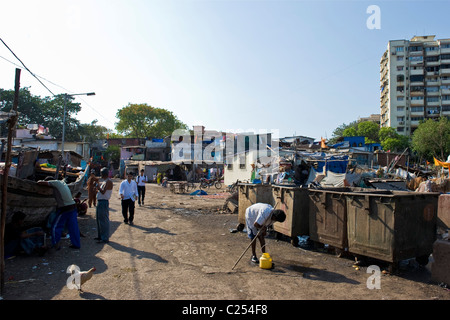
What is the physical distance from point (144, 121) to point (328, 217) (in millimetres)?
53640

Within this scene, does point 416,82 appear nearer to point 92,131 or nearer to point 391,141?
point 391,141

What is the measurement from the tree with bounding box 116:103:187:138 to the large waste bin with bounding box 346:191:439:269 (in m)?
53.3

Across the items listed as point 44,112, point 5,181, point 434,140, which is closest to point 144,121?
point 44,112

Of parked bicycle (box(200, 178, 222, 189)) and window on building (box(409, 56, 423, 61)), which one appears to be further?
window on building (box(409, 56, 423, 61))

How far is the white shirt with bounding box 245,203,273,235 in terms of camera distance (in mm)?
5652

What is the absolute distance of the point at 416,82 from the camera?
6481cm

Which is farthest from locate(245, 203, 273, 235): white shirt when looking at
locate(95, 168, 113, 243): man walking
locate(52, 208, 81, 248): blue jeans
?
locate(52, 208, 81, 248): blue jeans

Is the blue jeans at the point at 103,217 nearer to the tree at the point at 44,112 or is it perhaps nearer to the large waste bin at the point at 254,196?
the large waste bin at the point at 254,196

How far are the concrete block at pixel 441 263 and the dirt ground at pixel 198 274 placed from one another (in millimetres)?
139

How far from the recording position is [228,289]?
4477mm

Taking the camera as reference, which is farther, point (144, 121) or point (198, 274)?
point (144, 121)

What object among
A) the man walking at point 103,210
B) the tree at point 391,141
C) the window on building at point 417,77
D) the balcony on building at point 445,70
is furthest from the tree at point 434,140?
the man walking at point 103,210

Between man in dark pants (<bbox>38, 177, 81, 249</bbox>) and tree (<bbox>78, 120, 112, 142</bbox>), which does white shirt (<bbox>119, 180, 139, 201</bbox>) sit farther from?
tree (<bbox>78, 120, 112, 142</bbox>)

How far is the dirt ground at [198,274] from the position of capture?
4.31 m
